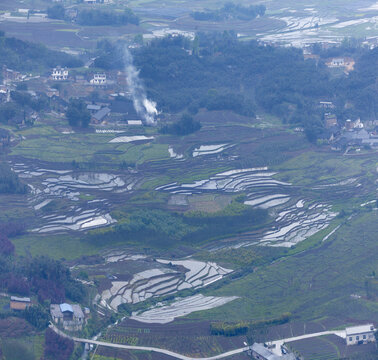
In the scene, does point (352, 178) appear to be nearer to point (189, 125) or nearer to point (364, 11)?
point (189, 125)

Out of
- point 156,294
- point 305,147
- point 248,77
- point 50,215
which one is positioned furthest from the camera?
point 248,77

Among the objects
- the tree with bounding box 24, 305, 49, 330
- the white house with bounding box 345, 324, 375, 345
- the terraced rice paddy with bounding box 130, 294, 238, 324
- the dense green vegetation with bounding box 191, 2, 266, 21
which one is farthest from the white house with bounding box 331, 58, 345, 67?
the tree with bounding box 24, 305, 49, 330

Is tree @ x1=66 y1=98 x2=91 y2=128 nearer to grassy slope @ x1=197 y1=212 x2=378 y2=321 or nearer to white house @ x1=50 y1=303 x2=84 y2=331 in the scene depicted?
grassy slope @ x1=197 y1=212 x2=378 y2=321

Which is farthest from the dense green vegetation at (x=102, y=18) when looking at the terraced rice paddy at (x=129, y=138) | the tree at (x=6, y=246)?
the tree at (x=6, y=246)

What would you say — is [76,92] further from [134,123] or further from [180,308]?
[180,308]

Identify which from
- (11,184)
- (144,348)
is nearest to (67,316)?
(144,348)

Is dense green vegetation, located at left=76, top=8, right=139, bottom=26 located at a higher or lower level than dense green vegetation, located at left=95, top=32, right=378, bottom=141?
higher

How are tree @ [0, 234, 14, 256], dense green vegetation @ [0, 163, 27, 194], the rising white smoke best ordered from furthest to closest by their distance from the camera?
the rising white smoke < dense green vegetation @ [0, 163, 27, 194] < tree @ [0, 234, 14, 256]

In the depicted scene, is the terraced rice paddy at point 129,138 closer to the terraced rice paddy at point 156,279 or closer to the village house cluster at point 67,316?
the terraced rice paddy at point 156,279

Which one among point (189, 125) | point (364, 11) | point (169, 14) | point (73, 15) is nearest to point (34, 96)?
point (189, 125)
